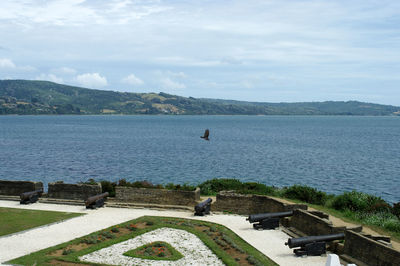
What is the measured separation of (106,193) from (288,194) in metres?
12.9

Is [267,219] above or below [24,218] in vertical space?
above

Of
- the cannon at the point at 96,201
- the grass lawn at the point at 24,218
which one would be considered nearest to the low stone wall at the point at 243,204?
the cannon at the point at 96,201

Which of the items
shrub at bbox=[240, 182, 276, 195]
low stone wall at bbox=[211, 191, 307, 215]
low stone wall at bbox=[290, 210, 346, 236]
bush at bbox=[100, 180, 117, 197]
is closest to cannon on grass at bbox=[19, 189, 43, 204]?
bush at bbox=[100, 180, 117, 197]

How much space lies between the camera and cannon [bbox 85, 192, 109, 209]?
24.6 m

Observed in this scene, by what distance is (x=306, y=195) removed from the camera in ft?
94.2

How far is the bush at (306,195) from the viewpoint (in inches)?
1118

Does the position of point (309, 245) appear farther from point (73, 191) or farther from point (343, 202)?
point (73, 191)

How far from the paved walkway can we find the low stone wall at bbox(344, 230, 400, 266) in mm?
1220

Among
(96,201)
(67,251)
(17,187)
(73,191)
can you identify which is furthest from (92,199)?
(67,251)

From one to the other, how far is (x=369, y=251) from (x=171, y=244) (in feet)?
26.9

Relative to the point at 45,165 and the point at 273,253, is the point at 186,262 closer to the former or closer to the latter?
the point at 273,253

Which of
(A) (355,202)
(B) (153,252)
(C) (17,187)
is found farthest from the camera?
(C) (17,187)

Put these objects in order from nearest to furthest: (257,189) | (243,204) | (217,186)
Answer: (243,204), (257,189), (217,186)

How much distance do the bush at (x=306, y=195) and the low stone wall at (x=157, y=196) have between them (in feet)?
24.6
